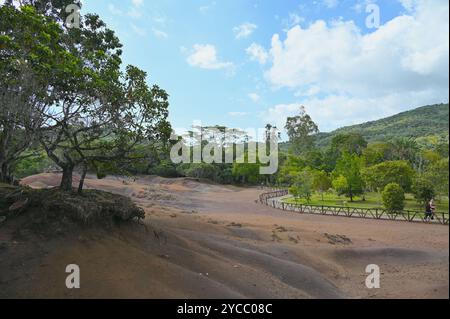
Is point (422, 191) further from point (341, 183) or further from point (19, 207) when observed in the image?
point (19, 207)

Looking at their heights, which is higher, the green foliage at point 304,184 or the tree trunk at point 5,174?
the tree trunk at point 5,174

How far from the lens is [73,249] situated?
9031 mm

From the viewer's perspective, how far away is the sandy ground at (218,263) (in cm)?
766

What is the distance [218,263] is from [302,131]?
6321 centimetres

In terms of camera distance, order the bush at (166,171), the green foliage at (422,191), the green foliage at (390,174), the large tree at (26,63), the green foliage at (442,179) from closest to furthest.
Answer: the green foliage at (442,179), the large tree at (26,63), the green foliage at (422,191), the green foliage at (390,174), the bush at (166,171)

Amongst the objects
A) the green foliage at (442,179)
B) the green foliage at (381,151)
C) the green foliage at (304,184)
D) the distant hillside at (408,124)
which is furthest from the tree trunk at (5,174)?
the distant hillside at (408,124)

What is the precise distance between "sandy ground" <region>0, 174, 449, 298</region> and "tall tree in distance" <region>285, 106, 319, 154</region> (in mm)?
54712

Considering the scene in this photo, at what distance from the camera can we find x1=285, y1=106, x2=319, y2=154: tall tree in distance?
70.3m

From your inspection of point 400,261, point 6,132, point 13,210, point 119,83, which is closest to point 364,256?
point 400,261

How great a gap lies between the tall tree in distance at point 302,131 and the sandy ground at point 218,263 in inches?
2154

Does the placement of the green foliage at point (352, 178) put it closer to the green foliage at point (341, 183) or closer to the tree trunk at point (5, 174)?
the green foliage at point (341, 183)

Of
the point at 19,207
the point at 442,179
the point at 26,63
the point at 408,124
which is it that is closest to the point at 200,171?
the point at 19,207

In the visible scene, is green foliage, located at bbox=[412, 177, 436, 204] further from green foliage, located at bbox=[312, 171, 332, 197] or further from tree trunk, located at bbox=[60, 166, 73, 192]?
tree trunk, located at bbox=[60, 166, 73, 192]

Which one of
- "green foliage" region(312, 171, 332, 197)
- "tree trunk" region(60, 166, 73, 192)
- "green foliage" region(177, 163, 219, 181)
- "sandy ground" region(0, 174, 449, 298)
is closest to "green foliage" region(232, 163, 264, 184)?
"green foliage" region(177, 163, 219, 181)
